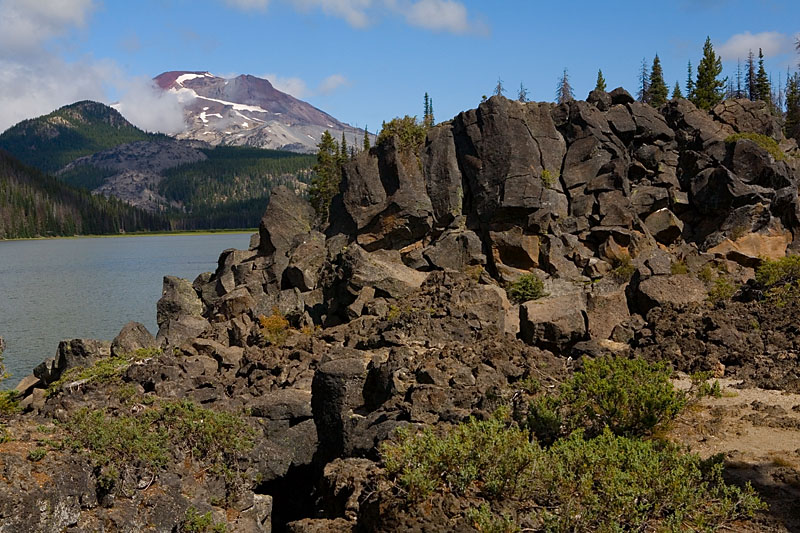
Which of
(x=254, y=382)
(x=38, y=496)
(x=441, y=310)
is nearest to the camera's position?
(x=38, y=496)

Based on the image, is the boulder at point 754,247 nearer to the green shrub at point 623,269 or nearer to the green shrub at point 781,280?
the green shrub at point 623,269

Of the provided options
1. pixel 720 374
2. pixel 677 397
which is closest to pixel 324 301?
pixel 720 374

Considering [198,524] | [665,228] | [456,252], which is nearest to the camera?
[198,524]

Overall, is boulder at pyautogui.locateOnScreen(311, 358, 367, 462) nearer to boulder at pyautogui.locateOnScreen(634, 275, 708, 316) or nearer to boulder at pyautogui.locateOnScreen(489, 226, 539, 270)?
boulder at pyautogui.locateOnScreen(634, 275, 708, 316)

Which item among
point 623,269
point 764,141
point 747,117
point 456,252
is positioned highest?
point 747,117

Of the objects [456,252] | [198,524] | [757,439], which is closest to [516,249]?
[456,252]

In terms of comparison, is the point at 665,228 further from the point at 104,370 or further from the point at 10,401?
the point at 10,401

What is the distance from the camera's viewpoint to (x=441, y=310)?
23578 millimetres

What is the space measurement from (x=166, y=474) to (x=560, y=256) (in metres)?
24.5

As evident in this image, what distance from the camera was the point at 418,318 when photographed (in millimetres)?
22672

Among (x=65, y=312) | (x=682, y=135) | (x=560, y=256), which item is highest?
(x=682, y=135)

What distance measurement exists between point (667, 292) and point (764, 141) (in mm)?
21248

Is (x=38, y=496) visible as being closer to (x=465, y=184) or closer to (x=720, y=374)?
(x=720, y=374)

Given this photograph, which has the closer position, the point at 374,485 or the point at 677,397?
the point at 374,485
